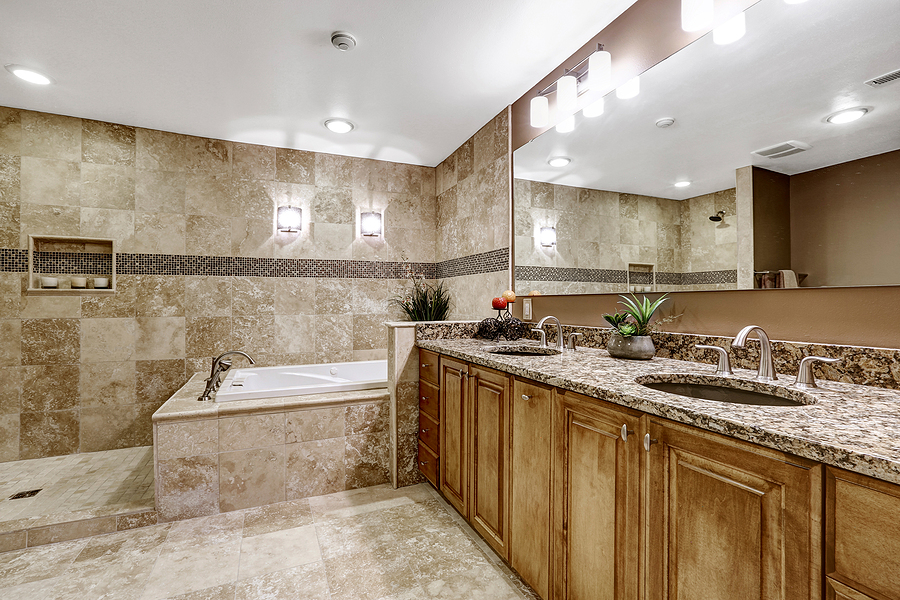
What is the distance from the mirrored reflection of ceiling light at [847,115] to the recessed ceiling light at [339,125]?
9.49 ft

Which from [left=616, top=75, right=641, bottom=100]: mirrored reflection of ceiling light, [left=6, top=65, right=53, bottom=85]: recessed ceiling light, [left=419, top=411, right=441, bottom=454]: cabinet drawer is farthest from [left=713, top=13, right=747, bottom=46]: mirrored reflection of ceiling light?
[left=6, top=65, right=53, bottom=85]: recessed ceiling light

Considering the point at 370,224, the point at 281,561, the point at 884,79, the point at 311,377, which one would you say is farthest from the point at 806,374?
the point at 370,224

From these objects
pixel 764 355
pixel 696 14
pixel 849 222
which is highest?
pixel 696 14

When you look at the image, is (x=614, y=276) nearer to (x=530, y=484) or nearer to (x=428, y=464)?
(x=530, y=484)

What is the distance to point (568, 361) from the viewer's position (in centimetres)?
170

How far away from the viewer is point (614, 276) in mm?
2143

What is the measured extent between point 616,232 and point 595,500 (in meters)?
1.38

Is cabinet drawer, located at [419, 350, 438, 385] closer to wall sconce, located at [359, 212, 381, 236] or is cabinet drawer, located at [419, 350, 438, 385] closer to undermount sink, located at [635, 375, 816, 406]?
A: undermount sink, located at [635, 375, 816, 406]

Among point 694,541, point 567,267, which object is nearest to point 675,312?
point 567,267

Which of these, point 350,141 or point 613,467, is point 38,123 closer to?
point 350,141

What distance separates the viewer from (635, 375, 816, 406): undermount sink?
1.14 m

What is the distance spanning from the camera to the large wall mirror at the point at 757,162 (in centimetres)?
121

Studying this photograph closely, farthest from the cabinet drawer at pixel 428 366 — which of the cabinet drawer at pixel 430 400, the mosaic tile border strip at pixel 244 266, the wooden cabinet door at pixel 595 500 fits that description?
the wooden cabinet door at pixel 595 500

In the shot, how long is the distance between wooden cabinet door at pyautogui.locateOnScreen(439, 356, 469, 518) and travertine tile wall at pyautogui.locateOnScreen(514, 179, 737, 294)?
898 millimetres
